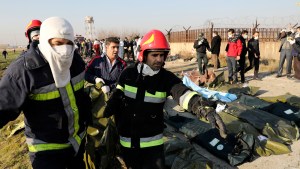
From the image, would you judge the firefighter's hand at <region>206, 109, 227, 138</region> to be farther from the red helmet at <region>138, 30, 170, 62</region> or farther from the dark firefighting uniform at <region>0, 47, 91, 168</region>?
the dark firefighting uniform at <region>0, 47, 91, 168</region>

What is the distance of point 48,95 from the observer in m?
2.09

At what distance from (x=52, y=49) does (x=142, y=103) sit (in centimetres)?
93

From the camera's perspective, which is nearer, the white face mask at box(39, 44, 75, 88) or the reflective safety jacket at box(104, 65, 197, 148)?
the white face mask at box(39, 44, 75, 88)

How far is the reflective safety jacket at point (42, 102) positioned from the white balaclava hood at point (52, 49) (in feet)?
0.19

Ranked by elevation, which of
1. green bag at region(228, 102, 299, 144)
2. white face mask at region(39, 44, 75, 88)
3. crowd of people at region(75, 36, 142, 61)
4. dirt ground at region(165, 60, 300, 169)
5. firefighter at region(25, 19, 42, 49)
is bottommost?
dirt ground at region(165, 60, 300, 169)

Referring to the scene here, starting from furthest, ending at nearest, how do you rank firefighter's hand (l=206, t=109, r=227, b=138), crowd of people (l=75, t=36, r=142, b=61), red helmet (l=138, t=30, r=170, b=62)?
crowd of people (l=75, t=36, r=142, b=61) → red helmet (l=138, t=30, r=170, b=62) → firefighter's hand (l=206, t=109, r=227, b=138)

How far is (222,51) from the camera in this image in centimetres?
1755

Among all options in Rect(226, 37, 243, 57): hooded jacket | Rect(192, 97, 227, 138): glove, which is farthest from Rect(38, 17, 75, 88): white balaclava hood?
Rect(226, 37, 243, 57): hooded jacket

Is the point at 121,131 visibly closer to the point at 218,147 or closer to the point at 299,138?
the point at 218,147

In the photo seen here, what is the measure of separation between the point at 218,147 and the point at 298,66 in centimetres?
723

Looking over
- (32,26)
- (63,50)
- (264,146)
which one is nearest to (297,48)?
(264,146)

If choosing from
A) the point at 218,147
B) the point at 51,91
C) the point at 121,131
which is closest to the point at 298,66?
the point at 218,147

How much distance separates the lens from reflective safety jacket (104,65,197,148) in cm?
255

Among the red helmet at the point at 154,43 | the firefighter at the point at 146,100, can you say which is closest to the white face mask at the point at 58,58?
the firefighter at the point at 146,100
